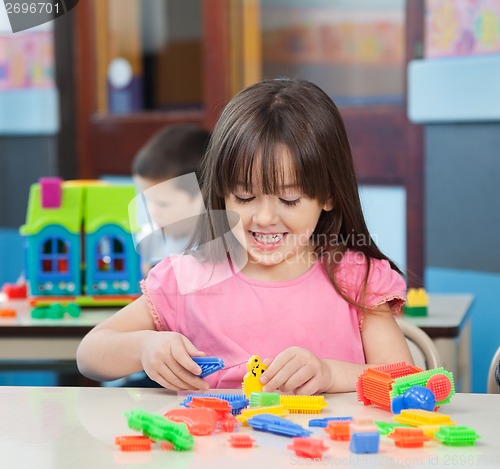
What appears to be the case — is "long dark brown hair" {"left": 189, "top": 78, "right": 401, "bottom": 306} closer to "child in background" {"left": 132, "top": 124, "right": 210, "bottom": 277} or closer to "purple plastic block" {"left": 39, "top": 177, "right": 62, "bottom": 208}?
"child in background" {"left": 132, "top": 124, "right": 210, "bottom": 277}

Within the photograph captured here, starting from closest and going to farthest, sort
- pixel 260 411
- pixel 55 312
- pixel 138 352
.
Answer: pixel 260 411 → pixel 138 352 → pixel 55 312

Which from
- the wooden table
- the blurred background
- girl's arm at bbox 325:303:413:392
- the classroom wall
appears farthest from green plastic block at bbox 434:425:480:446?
the classroom wall

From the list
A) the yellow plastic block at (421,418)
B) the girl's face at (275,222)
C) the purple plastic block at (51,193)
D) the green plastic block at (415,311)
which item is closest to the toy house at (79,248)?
the purple plastic block at (51,193)

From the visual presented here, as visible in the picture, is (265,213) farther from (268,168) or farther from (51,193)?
(51,193)

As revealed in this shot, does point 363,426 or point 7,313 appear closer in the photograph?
point 363,426

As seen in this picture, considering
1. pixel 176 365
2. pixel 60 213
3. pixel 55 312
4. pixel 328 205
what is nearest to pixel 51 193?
pixel 60 213

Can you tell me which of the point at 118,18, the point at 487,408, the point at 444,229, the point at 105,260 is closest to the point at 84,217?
the point at 105,260

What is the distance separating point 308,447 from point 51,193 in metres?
1.24

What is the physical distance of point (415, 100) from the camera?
2.40m

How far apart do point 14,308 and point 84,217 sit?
0.76 ft

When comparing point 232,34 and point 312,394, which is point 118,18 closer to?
point 232,34

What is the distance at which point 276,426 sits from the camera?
2.75 feet

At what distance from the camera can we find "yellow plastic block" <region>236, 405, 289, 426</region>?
88 cm

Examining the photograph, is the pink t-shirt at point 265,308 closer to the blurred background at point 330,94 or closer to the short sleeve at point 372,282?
the short sleeve at point 372,282
